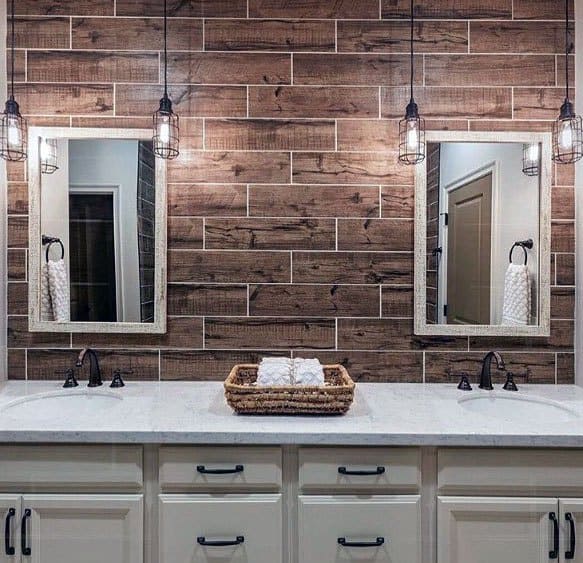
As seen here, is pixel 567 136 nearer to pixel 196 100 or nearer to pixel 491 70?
pixel 491 70

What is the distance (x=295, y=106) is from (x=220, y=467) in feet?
4.62

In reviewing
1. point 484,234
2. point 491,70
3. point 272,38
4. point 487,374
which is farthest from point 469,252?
point 272,38

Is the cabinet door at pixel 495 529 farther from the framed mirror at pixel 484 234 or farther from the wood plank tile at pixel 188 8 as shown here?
the wood plank tile at pixel 188 8

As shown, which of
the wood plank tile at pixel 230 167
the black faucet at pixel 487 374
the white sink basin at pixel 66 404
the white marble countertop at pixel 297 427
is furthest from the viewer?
the wood plank tile at pixel 230 167

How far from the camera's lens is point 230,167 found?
2.04 m

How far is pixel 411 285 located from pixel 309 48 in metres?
1.06

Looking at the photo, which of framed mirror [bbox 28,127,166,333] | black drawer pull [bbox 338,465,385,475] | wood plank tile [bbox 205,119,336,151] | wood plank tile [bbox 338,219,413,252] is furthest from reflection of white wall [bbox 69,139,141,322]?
black drawer pull [bbox 338,465,385,475]

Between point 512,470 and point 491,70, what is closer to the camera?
point 512,470

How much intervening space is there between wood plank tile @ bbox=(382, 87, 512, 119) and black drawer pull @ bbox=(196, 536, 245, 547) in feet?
5.43

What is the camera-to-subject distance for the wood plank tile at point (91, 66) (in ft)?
6.68

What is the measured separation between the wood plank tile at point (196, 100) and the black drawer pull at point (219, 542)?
5.10 ft

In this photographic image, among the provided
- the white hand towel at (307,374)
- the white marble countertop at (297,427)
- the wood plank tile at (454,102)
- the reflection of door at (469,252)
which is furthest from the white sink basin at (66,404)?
the wood plank tile at (454,102)

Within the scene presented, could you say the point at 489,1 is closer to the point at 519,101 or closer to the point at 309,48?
the point at 519,101

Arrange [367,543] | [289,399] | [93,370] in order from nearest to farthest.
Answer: [367,543]
[289,399]
[93,370]
